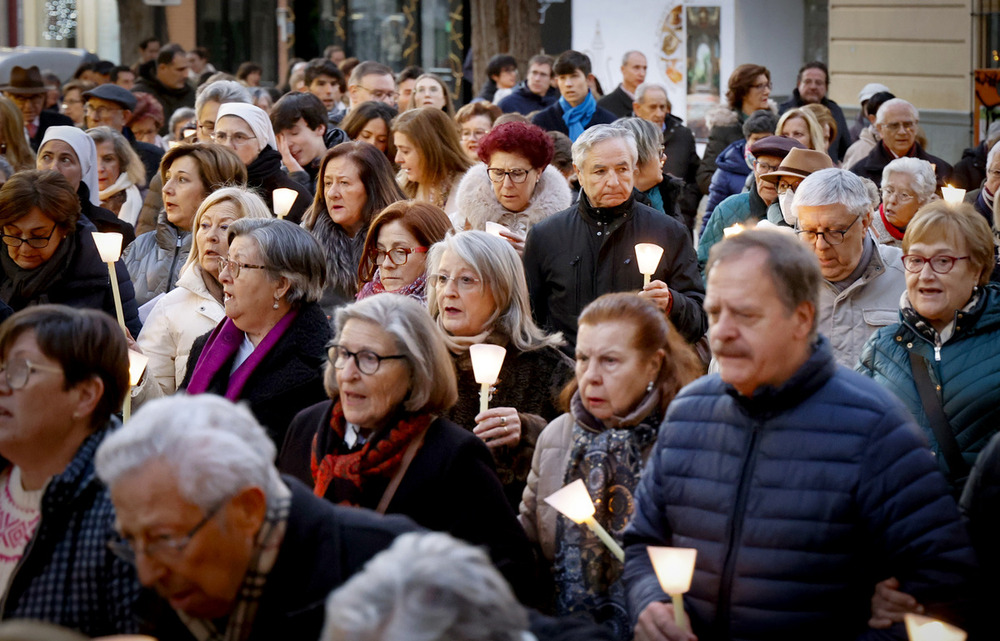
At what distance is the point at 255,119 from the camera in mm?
7066

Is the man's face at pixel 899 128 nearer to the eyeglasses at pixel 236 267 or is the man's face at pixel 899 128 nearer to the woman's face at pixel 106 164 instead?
the woman's face at pixel 106 164

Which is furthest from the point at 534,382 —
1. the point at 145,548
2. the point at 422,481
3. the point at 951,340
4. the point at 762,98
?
the point at 762,98

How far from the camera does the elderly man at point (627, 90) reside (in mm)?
11492

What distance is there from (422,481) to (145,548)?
1.00 metres

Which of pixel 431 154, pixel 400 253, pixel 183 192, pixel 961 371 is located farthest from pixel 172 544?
pixel 431 154

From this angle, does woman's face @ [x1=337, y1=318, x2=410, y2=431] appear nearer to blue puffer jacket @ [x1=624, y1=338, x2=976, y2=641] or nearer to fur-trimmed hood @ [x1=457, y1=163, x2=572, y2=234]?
blue puffer jacket @ [x1=624, y1=338, x2=976, y2=641]

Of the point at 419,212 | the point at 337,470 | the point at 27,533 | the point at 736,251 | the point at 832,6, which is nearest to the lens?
the point at 736,251

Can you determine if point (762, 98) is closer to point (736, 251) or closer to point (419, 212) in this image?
point (419, 212)

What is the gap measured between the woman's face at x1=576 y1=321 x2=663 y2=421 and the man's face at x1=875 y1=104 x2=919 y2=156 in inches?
230

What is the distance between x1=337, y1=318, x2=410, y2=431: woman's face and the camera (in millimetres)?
3475

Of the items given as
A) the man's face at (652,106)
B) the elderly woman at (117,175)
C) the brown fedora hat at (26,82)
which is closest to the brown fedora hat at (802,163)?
the man's face at (652,106)

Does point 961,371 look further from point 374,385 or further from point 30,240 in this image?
point 30,240

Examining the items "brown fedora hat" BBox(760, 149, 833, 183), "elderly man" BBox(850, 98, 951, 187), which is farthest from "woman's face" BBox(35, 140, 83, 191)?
"elderly man" BBox(850, 98, 951, 187)

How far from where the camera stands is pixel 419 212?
5.11m
